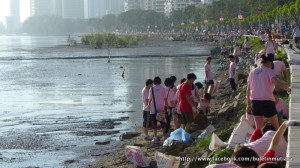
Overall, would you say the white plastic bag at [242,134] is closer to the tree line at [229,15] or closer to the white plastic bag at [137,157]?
the white plastic bag at [137,157]

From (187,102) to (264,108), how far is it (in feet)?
12.7

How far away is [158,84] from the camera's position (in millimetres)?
13234

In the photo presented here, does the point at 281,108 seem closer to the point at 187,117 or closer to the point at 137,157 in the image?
the point at 137,157

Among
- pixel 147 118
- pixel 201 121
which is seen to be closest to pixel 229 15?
pixel 201 121

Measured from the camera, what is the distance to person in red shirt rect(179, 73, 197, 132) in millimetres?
13156

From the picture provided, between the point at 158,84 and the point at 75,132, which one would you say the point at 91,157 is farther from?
the point at 75,132

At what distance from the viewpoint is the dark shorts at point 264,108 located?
374 inches

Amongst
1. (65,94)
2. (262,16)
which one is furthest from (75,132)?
(262,16)

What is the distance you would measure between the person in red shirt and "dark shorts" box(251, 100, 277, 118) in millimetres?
3485

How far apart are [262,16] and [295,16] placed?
18.7 m

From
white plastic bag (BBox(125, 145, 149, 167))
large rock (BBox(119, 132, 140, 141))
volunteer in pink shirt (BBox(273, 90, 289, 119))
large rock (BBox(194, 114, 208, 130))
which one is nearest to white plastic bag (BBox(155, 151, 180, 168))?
white plastic bag (BBox(125, 145, 149, 167))

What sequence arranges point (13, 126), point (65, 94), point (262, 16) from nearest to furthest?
point (13, 126)
point (65, 94)
point (262, 16)

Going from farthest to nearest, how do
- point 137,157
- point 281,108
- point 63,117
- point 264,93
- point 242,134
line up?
1. point 63,117
2. point 137,157
3. point 281,108
4. point 264,93
5. point 242,134

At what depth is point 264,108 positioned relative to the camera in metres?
A: 9.55
